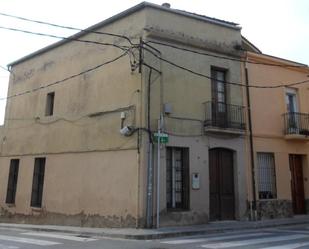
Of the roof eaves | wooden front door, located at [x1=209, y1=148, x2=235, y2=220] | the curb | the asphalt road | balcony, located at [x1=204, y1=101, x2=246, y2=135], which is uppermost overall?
the roof eaves

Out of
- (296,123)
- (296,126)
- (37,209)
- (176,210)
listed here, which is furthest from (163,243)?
(296,123)

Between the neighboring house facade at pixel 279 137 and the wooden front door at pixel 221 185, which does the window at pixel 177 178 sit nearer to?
the wooden front door at pixel 221 185

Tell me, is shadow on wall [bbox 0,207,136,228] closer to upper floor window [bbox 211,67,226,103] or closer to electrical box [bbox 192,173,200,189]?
electrical box [bbox 192,173,200,189]

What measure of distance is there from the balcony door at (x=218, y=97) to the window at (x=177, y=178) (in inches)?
70.3

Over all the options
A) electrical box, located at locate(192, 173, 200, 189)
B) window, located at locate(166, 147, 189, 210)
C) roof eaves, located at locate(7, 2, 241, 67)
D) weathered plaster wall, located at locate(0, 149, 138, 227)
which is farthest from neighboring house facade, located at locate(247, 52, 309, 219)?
weathered plaster wall, located at locate(0, 149, 138, 227)

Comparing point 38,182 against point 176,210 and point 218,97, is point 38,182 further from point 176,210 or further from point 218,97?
point 218,97

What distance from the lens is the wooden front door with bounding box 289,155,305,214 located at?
1623cm

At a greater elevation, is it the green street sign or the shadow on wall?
the green street sign

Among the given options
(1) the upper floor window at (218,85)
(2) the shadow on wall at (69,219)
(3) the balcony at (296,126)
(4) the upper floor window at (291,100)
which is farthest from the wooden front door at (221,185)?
(4) the upper floor window at (291,100)

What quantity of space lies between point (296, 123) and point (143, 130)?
763cm

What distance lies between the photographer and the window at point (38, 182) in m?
16.7

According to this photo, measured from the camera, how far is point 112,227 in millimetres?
12797

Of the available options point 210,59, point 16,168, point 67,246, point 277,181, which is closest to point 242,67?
point 210,59

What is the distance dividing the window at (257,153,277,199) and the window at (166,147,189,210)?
3648mm
